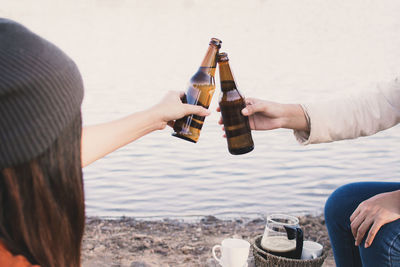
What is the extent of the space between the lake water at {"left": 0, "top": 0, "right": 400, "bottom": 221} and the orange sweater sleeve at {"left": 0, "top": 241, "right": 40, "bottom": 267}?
1395mm

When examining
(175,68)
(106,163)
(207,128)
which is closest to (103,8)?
(175,68)

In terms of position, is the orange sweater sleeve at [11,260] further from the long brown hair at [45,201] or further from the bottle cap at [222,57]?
the bottle cap at [222,57]

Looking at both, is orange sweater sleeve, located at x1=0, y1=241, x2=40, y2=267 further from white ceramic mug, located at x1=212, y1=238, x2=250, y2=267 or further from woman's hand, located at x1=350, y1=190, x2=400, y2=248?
white ceramic mug, located at x1=212, y1=238, x2=250, y2=267

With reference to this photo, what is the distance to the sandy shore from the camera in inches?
123

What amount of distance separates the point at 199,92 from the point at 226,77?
9.8 inches

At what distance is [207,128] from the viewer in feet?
29.5

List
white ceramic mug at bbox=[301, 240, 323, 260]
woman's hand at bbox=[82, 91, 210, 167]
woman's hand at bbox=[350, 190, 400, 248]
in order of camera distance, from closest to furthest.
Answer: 1. woman's hand at bbox=[82, 91, 210, 167]
2. woman's hand at bbox=[350, 190, 400, 248]
3. white ceramic mug at bbox=[301, 240, 323, 260]

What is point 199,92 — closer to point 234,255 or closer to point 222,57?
point 222,57

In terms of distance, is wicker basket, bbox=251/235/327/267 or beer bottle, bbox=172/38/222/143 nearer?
beer bottle, bbox=172/38/222/143

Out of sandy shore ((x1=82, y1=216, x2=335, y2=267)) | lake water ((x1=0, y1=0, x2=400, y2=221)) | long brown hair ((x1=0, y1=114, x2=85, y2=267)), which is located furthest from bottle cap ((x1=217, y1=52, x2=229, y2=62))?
sandy shore ((x1=82, y1=216, x2=335, y2=267))

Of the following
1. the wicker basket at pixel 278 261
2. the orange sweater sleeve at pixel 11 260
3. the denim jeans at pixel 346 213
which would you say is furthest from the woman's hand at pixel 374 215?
the orange sweater sleeve at pixel 11 260

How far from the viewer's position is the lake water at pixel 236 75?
5277 millimetres

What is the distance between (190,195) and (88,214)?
1.28 meters

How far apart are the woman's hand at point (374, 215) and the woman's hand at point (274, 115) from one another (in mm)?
527
